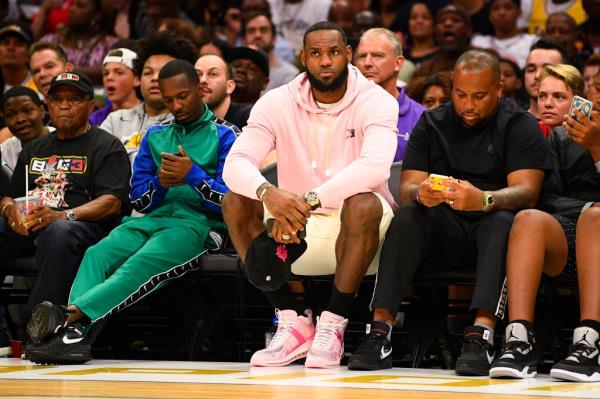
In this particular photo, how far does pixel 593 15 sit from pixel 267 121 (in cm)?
439

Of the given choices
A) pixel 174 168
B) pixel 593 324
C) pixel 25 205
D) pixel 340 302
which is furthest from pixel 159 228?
pixel 593 324

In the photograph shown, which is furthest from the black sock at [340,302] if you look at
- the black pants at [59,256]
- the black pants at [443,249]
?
the black pants at [59,256]

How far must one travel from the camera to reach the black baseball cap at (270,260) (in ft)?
16.0

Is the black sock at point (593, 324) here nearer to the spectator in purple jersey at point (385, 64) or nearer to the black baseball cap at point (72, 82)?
the spectator in purple jersey at point (385, 64)

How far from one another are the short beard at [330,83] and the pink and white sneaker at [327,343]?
101 cm

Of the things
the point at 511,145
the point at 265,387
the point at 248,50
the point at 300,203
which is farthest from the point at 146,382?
the point at 248,50

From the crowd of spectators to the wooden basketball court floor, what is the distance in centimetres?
16

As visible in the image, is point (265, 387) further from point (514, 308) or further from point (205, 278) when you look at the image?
point (205, 278)

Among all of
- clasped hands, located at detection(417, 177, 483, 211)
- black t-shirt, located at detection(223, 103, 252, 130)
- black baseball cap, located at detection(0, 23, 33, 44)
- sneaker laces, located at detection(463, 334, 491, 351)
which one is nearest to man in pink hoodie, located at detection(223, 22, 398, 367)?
clasped hands, located at detection(417, 177, 483, 211)

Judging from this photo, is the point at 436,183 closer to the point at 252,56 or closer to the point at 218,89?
the point at 218,89

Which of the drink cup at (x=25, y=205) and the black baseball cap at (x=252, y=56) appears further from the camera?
the black baseball cap at (x=252, y=56)

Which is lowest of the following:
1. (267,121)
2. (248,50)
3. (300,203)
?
(300,203)

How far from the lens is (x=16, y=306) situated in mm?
6062

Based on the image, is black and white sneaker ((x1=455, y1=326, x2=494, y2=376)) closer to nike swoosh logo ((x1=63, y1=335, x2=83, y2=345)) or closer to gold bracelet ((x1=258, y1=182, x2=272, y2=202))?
gold bracelet ((x1=258, y1=182, x2=272, y2=202))
